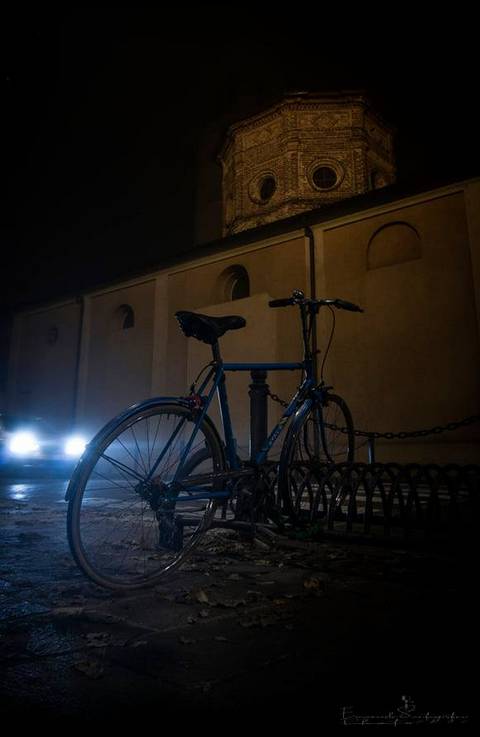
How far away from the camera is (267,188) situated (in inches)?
953

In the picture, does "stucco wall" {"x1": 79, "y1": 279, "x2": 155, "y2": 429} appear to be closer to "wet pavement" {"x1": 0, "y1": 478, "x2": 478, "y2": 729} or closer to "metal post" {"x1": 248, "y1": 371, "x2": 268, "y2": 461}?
"metal post" {"x1": 248, "y1": 371, "x2": 268, "y2": 461}

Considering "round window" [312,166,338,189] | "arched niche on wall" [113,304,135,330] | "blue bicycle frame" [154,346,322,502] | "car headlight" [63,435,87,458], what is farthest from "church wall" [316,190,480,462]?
"round window" [312,166,338,189]

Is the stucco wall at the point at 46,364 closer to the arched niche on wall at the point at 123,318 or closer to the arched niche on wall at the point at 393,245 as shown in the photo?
the arched niche on wall at the point at 123,318

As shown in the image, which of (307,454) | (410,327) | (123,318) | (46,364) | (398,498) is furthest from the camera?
(46,364)

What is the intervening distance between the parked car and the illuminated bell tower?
1455cm

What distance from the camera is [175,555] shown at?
3246 millimetres

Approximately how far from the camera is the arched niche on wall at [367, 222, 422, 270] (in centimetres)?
1302

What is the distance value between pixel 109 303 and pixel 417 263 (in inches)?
493

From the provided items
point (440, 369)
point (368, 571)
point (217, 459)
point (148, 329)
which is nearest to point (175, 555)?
point (217, 459)

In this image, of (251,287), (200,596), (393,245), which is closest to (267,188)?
(251,287)

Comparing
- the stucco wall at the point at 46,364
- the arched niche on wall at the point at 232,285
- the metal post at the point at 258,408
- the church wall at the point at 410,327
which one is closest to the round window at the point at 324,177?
the arched niche on wall at the point at 232,285

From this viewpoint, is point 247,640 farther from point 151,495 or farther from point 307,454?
point 307,454

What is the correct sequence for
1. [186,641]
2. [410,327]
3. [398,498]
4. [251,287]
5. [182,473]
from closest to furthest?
[186,641], [182,473], [398,498], [410,327], [251,287]

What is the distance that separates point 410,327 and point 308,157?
46.1 feet
